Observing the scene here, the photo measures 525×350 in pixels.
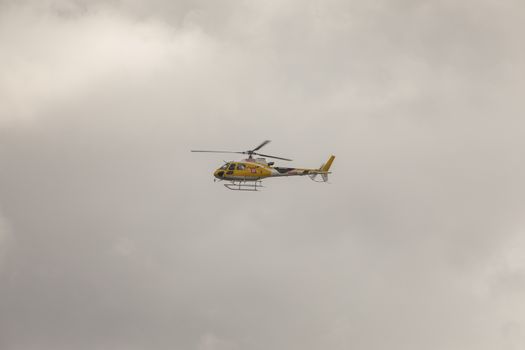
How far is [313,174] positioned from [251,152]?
8.46m

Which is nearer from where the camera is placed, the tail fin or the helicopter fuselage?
the helicopter fuselage

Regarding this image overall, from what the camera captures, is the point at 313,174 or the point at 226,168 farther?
the point at 313,174

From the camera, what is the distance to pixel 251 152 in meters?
93.4

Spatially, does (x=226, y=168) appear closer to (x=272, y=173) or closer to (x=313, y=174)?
(x=272, y=173)

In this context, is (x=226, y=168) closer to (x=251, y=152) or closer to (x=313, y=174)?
(x=251, y=152)

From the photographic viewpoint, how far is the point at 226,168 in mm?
91188

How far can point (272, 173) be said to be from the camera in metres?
93.8

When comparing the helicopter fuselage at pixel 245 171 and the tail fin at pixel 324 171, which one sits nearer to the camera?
the helicopter fuselage at pixel 245 171

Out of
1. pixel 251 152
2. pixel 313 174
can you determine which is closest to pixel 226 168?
pixel 251 152

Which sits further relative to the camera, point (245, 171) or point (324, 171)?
point (324, 171)

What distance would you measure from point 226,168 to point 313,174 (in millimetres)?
11512

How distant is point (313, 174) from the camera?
320ft
